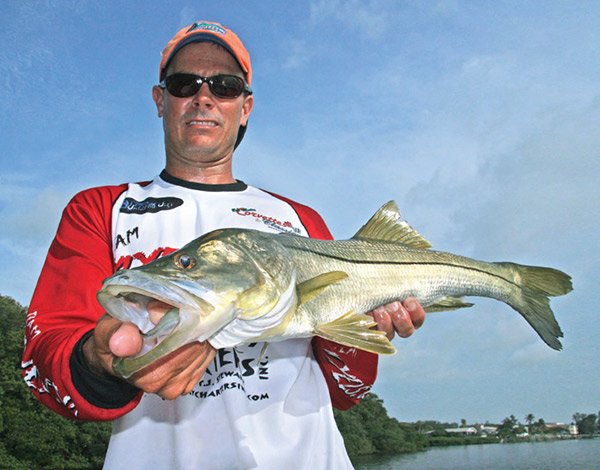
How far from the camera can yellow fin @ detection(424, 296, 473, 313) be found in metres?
4.42

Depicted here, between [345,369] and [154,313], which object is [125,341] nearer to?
[154,313]

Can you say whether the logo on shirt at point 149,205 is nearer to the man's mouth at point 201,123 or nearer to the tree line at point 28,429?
the man's mouth at point 201,123

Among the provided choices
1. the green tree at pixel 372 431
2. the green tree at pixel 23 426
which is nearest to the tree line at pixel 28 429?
the green tree at pixel 23 426

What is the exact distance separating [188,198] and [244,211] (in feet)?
1.32

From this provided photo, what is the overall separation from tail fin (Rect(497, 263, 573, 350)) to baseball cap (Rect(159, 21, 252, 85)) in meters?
2.75

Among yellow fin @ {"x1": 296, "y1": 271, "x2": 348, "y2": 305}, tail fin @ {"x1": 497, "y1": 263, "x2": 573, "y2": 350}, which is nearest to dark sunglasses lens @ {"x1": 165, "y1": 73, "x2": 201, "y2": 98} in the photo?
yellow fin @ {"x1": 296, "y1": 271, "x2": 348, "y2": 305}

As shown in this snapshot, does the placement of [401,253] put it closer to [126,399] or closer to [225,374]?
[225,374]

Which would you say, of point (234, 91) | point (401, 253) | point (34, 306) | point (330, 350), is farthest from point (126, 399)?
point (234, 91)

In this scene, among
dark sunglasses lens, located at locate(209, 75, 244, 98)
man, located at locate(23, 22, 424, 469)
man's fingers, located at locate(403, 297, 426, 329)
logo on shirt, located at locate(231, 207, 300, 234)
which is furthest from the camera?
dark sunglasses lens, located at locate(209, 75, 244, 98)

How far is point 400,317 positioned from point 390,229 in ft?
2.45

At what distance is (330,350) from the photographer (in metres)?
4.12

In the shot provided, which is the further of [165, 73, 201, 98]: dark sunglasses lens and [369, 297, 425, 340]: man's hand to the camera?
[165, 73, 201, 98]: dark sunglasses lens

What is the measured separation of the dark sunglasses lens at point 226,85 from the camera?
4527 millimetres

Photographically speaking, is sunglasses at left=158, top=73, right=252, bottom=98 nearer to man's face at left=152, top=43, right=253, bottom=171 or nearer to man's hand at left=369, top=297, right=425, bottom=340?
man's face at left=152, top=43, right=253, bottom=171
